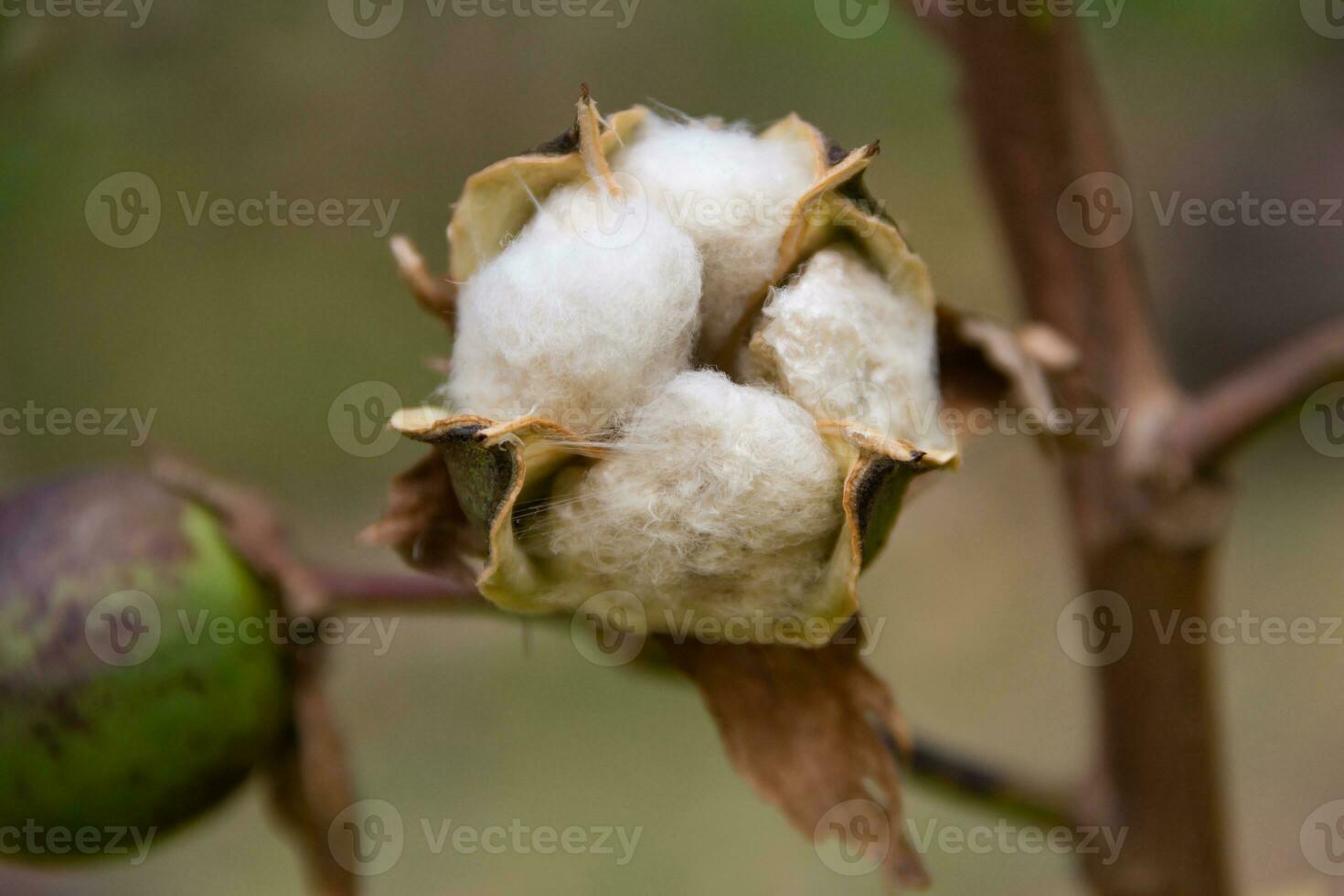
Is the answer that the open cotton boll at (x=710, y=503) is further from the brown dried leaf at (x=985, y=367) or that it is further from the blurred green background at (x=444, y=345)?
the blurred green background at (x=444, y=345)

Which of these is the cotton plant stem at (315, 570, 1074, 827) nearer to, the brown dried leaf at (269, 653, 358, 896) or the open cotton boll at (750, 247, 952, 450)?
the brown dried leaf at (269, 653, 358, 896)

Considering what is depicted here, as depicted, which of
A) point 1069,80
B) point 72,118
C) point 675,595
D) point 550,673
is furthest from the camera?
point 550,673

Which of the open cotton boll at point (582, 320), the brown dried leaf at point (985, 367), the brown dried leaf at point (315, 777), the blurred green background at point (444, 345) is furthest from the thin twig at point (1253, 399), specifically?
the blurred green background at point (444, 345)

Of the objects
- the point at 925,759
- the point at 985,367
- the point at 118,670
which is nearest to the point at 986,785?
the point at 925,759

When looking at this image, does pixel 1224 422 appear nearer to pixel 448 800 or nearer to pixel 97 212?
pixel 448 800

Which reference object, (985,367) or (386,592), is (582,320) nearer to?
(985,367)

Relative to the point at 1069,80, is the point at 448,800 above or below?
below

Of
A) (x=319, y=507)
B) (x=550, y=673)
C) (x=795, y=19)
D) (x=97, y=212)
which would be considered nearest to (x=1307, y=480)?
(x=795, y=19)
